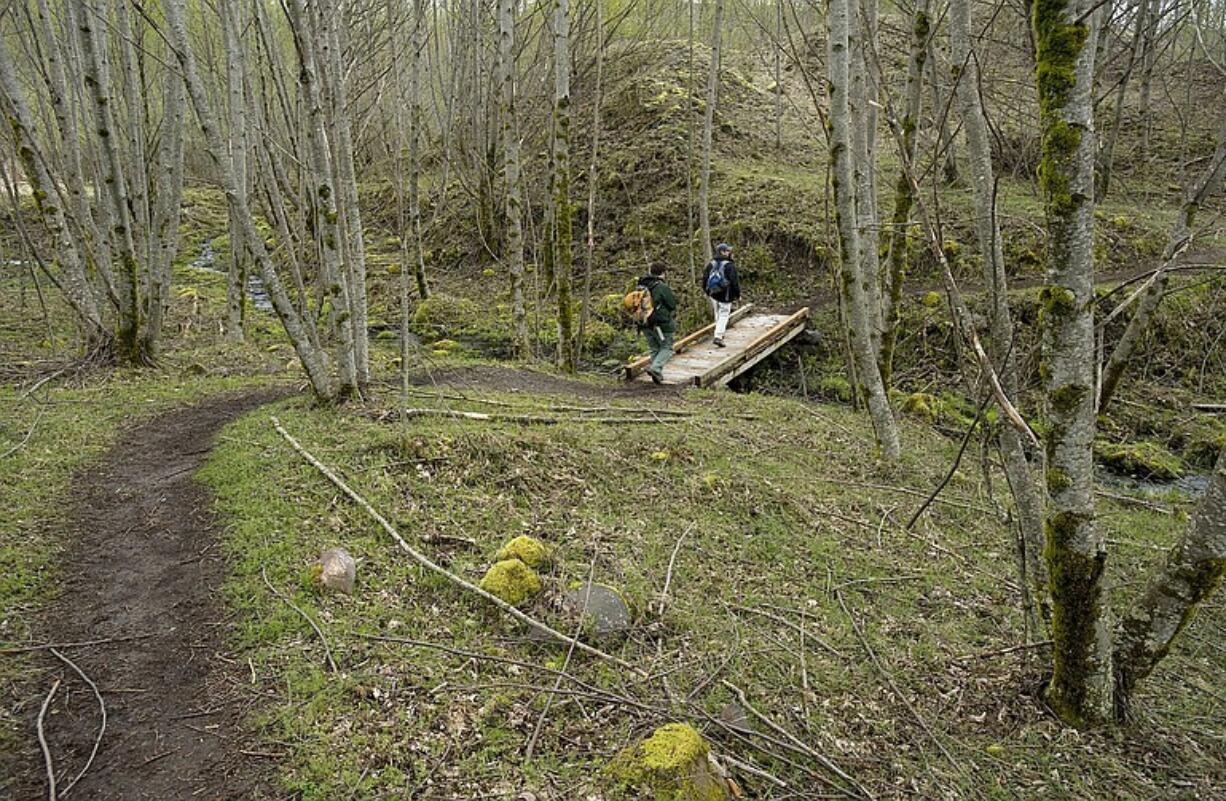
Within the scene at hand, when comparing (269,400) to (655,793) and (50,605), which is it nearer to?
(50,605)

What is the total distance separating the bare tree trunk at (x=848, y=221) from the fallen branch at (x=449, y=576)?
4.72m

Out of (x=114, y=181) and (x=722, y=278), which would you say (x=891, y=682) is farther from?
(x=114, y=181)

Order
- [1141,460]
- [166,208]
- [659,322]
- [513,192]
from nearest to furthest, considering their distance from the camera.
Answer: [1141,460]
[166,208]
[659,322]
[513,192]

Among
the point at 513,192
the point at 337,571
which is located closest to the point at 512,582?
the point at 337,571

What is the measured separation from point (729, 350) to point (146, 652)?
10.9 m

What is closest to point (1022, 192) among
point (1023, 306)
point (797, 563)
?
point (1023, 306)

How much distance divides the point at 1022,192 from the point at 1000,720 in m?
19.6

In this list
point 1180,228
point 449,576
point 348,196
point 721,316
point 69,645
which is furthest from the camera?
point 721,316

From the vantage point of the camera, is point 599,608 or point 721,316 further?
point 721,316

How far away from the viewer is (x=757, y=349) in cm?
1403

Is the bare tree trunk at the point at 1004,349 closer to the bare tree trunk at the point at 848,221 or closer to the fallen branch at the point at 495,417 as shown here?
the bare tree trunk at the point at 848,221

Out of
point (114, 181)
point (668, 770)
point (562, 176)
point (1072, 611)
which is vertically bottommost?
point (668, 770)

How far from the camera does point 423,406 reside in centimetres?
877

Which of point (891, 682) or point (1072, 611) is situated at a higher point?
point (1072, 611)
